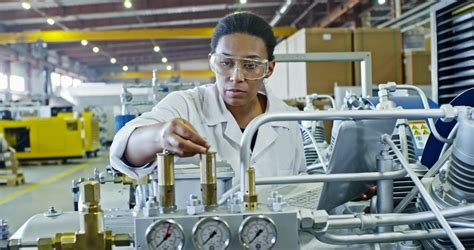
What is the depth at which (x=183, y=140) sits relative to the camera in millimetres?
835

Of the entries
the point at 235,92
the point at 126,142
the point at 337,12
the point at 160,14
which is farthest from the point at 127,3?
the point at 126,142

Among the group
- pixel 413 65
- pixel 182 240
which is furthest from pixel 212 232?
pixel 413 65

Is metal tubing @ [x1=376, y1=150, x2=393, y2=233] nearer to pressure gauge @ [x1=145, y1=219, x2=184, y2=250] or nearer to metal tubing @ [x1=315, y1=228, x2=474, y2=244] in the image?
metal tubing @ [x1=315, y1=228, x2=474, y2=244]

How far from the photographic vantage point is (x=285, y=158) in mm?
1469

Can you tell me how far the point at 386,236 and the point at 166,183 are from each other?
15.4 inches

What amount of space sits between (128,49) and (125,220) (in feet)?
39.3

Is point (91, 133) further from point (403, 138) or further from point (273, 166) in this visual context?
point (403, 138)

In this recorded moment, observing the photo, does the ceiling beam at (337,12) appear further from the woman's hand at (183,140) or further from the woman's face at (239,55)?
the woman's hand at (183,140)

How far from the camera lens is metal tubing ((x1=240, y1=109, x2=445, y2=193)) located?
0.82m

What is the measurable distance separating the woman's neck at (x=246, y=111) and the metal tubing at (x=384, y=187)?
20.6 inches

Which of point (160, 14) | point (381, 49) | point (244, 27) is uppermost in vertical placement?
point (160, 14)

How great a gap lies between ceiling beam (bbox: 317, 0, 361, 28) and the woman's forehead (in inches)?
233

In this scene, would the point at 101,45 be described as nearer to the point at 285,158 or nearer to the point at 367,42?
the point at 367,42

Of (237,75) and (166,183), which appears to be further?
(237,75)
